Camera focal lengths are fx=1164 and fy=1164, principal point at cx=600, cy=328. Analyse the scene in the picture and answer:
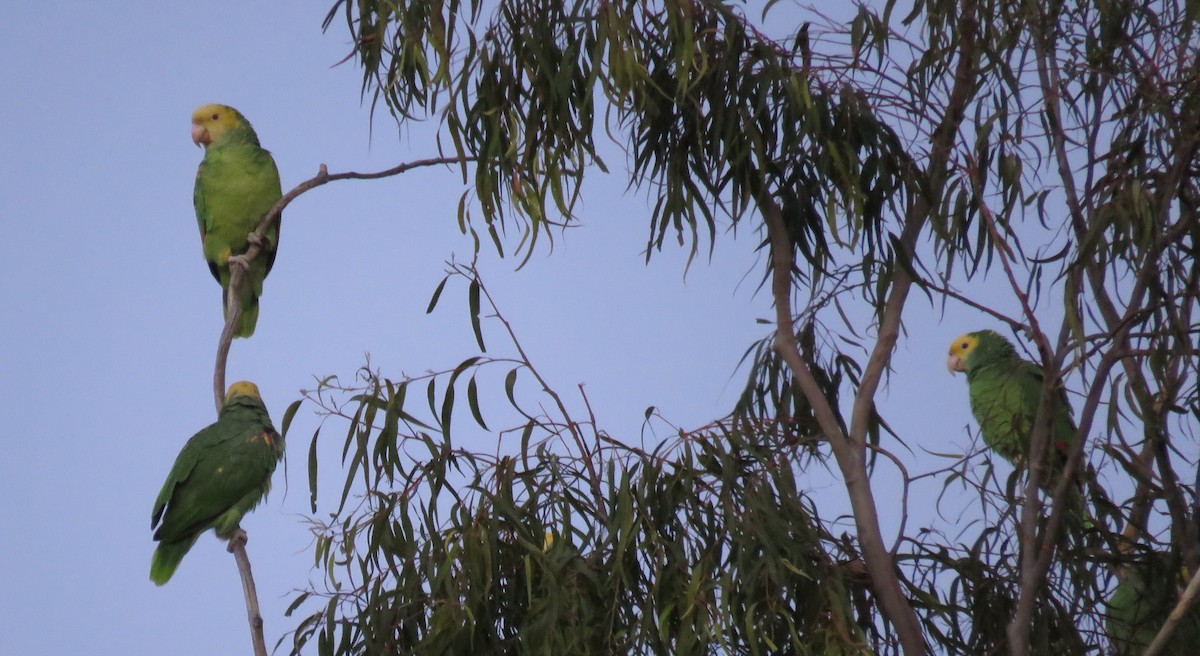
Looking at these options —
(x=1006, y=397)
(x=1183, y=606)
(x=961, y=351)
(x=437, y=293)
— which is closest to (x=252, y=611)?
(x=437, y=293)

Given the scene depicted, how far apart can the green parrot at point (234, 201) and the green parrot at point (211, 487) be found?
64 centimetres

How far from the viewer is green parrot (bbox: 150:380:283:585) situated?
117 inches

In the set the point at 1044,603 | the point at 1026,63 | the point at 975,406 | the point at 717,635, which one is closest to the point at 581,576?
the point at 717,635

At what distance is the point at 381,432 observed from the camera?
90.3 inches

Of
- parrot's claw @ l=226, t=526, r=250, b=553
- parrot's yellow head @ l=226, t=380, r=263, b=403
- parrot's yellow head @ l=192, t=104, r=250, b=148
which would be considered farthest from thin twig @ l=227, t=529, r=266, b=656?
parrot's yellow head @ l=192, t=104, r=250, b=148

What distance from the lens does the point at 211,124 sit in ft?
13.1

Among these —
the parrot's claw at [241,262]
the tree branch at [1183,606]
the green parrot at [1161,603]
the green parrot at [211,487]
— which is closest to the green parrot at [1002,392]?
the green parrot at [1161,603]

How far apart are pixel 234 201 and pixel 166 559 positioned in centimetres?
125

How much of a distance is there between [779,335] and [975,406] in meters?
1.48

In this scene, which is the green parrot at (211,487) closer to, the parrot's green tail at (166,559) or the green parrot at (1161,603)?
the parrot's green tail at (166,559)

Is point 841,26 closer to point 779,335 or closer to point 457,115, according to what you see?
point 779,335

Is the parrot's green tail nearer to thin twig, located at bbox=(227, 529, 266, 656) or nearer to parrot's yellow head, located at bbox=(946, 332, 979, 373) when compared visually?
thin twig, located at bbox=(227, 529, 266, 656)

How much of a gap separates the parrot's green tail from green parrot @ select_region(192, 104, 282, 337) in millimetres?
842

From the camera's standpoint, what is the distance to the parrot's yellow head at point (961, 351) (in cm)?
406
